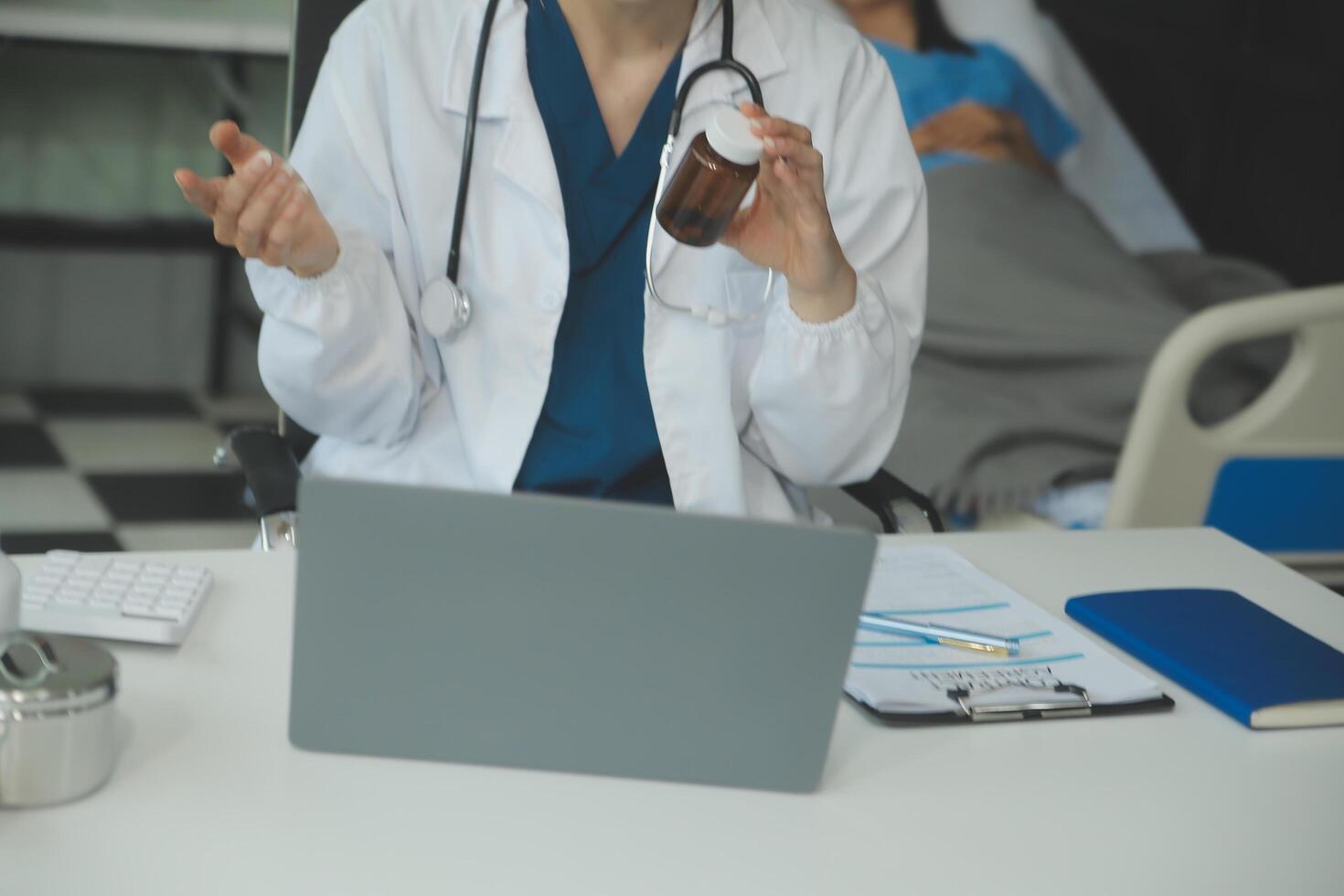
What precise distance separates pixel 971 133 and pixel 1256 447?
84cm

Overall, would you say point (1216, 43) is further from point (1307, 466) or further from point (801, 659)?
point (801, 659)

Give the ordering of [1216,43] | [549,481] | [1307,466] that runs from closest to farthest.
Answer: [549,481] → [1307,466] → [1216,43]

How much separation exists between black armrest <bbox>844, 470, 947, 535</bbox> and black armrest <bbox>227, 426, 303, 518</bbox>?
1.68 feet

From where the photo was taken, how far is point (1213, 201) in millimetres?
2857

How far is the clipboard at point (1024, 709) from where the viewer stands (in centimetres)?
88

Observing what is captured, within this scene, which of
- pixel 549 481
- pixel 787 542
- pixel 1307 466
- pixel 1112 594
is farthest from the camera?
pixel 1307 466

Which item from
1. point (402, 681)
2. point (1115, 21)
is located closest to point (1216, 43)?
point (1115, 21)

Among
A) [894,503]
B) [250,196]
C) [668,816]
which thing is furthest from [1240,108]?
[668,816]

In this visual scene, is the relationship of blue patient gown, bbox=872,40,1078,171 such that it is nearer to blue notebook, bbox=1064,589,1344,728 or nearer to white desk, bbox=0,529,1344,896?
blue notebook, bbox=1064,589,1344,728

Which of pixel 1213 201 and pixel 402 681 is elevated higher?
pixel 1213 201

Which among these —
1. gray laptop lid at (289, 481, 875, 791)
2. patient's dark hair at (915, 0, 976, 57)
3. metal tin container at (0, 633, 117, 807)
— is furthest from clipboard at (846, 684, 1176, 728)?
patient's dark hair at (915, 0, 976, 57)

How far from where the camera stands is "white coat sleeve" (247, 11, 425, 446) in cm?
118

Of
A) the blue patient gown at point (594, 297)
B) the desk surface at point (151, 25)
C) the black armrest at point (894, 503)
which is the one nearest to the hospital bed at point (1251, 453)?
the black armrest at point (894, 503)

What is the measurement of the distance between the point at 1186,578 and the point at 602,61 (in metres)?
0.67
